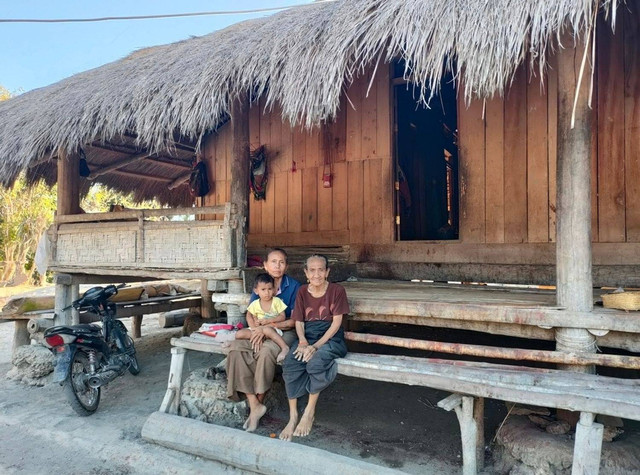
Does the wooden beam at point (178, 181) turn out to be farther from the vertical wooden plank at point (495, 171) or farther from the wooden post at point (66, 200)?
the vertical wooden plank at point (495, 171)

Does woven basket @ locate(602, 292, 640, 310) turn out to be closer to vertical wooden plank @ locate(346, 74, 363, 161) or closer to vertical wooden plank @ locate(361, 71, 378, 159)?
vertical wooden plank @ locate(361, 71, 378, 159)

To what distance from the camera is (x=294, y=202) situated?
241 inches

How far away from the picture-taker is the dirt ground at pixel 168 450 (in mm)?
3283

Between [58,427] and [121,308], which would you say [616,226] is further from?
[121,308]

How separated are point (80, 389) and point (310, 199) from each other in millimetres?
3489

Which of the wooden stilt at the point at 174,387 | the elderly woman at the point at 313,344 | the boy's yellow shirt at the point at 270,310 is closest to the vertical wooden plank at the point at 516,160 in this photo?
the elderly woman at the point at 313,344

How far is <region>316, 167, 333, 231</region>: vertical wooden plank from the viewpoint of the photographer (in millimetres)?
5766

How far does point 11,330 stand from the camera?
30.8ft

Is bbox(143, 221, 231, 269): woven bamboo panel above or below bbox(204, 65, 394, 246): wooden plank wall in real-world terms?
below

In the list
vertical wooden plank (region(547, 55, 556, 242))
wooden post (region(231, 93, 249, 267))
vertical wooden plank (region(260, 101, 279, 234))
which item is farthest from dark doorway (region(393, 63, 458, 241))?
wooden post (region(231, 93, 249, 267))

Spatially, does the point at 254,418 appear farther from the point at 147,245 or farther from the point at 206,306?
the point at 206,306

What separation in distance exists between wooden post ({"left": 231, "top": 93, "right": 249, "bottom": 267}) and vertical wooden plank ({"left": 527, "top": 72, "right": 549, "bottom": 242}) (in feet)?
9.55

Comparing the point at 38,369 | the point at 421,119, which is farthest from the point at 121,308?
the point at 421,119

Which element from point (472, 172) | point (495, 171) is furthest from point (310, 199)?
point (495, 171)
